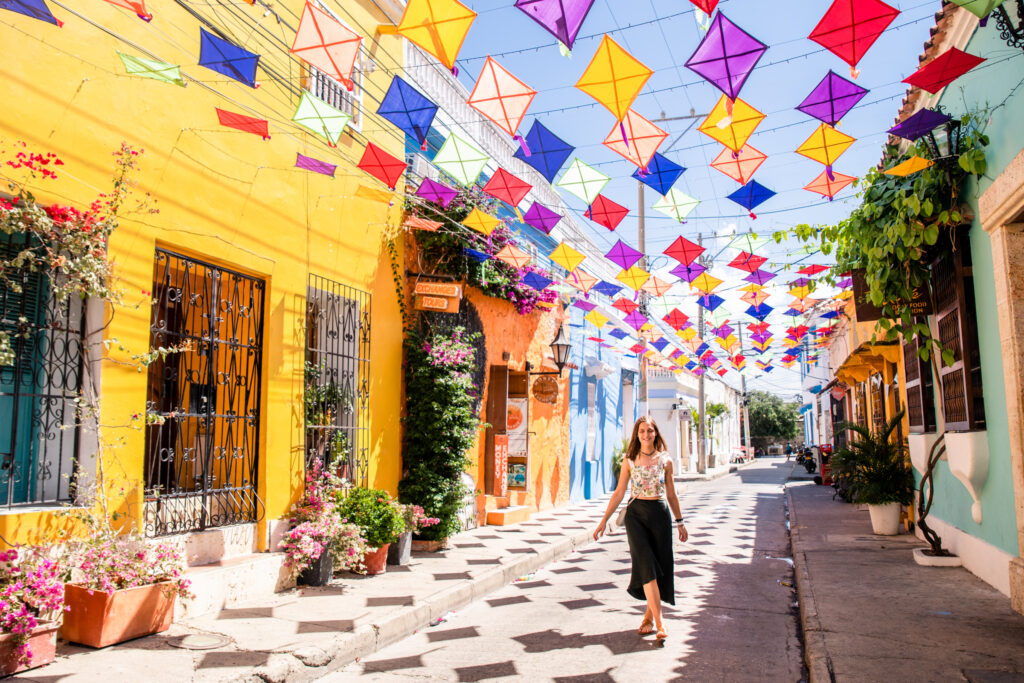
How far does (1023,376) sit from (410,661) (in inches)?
205

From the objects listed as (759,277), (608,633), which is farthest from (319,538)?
(759,277)

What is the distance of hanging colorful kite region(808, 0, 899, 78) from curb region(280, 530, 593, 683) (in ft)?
18.2

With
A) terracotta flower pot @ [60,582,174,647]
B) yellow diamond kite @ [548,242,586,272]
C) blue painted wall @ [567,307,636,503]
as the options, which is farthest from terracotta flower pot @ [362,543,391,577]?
blue painted wall @ [567,307,636,503]

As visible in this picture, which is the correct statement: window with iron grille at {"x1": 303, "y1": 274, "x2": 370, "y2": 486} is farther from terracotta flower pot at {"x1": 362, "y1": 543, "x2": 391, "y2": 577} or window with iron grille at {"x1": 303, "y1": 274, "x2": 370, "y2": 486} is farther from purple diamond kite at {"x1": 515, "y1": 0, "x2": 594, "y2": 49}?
purple diamond kite at {"x1": 515, "y1": 0, "x2": 594, "y2": 49}

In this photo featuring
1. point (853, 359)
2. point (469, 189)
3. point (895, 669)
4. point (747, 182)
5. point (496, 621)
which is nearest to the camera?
point (895, 669)

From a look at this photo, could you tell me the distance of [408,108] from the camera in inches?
252

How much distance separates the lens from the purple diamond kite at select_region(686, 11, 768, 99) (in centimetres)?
488

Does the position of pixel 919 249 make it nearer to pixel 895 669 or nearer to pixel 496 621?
pixel 895 669

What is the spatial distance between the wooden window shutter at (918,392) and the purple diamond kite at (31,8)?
30.3 ft

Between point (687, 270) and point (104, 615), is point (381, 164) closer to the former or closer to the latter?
point (104, 615)

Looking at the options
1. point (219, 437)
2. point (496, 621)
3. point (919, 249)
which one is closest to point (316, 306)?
point (219, 437)

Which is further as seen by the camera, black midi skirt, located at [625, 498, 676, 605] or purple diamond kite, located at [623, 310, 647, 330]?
purple diamond kite, located at [623, 310, 647, 330]

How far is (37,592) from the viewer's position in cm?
432

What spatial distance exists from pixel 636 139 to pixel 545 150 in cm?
93
